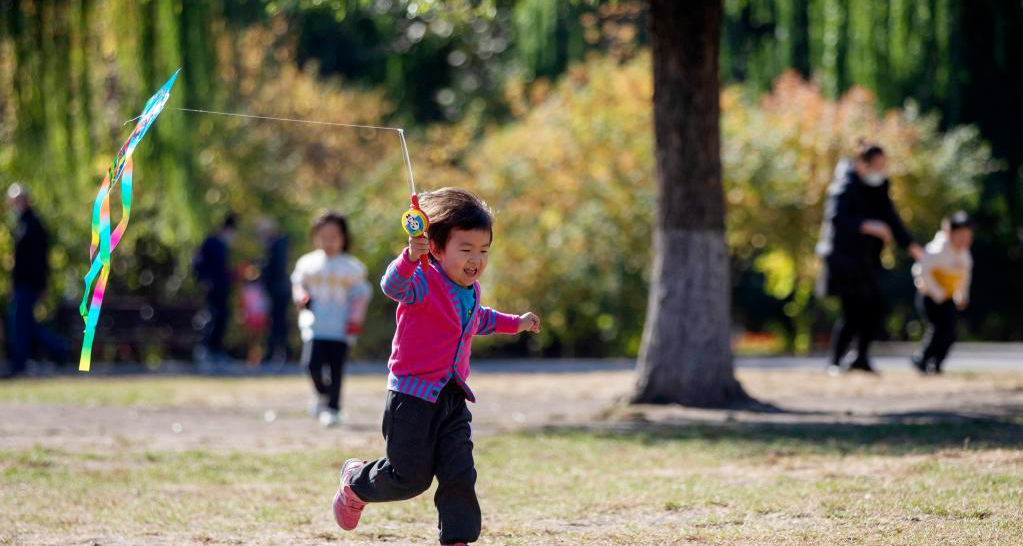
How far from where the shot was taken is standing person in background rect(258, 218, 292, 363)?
18578mm

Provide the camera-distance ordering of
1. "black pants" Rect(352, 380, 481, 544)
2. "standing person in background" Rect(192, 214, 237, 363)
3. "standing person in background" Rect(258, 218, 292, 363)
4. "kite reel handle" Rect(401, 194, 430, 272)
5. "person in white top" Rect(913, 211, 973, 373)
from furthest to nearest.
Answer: "standing person in background" Rect(258, 218, 292, 363) < "standing person in background" Rect(192, 214, 237, 363) < "person in white top" Rect(913, 211, 973, 373) < "black pants" Rect(352, 380, 481, 544) < "kite reel handle" Rect(401, 194, 430, 272)

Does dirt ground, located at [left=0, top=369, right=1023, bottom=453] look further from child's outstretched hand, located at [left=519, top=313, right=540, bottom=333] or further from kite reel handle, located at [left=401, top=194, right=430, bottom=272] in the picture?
kite reel handle, located at [left=401, top=194, right=430, bottom=272]

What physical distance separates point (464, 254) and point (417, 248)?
26cm

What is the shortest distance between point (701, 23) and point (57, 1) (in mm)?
7764

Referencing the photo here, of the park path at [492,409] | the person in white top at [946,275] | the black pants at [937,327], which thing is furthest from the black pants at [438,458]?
the black pants at [937,327]

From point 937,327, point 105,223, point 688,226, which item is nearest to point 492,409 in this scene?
point 688,226

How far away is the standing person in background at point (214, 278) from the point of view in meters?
17.7

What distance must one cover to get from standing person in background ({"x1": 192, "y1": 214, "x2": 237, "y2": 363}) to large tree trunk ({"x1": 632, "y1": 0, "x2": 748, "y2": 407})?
8.21m

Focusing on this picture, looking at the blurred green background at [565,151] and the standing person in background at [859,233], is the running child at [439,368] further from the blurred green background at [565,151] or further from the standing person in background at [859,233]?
the standing person in background at [859,233]

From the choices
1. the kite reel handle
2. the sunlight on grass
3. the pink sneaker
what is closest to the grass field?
the sunlight on grass

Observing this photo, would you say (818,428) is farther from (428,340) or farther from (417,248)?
(417,248)

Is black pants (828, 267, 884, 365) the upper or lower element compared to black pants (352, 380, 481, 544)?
upper

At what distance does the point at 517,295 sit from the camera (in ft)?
65.3

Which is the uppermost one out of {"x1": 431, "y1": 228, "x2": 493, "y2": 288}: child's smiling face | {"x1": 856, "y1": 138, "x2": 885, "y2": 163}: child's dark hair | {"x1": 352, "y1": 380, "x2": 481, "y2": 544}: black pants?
{"x1": 856, "y1": 138, "x2": 885, "y2": 163}: child's dark hair
